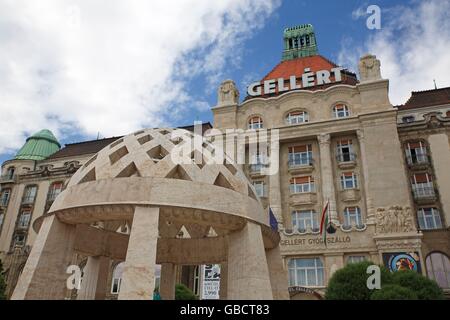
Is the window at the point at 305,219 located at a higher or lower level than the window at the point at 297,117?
lower

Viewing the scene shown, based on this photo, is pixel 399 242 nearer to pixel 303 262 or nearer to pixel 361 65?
pixel 303 262

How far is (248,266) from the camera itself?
11.0 metres

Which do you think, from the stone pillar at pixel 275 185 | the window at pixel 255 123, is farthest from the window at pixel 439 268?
the window at pixel 255 123

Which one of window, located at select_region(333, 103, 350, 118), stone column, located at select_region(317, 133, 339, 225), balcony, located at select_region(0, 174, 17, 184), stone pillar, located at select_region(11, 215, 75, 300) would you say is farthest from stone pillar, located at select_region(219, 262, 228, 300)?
balcony, located at select_region(0, 174, 17, 184)

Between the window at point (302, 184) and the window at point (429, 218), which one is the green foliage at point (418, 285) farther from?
the window at point (302, 184)

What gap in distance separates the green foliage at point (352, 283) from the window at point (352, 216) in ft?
47.7

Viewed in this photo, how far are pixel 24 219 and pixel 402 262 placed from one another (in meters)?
54.4

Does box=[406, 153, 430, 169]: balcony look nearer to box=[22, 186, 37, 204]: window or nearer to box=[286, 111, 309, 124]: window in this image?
box=[286, 111, 309, 124]: window

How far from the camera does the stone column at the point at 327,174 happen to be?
39797mm

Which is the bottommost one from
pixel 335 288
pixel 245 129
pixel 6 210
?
pixel 335 288

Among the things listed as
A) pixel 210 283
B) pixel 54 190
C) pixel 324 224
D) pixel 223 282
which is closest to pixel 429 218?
pixel 324 224

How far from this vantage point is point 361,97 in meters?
43.8

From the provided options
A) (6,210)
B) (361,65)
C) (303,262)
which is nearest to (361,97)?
(361,65)
